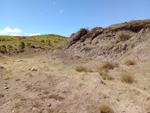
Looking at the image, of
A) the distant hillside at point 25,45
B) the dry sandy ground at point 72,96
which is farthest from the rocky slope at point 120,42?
the distant hillside at point 25,45

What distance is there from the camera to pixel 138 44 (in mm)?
12312

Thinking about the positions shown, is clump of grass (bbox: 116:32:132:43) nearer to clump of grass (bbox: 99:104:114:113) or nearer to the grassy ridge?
clump of grass (bbox: 99:104:114:113)

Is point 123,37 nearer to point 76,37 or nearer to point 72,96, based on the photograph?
point 76,37

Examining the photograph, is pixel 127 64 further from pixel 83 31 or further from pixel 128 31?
pixel 83 31

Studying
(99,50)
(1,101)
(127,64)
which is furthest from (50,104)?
(99,50)

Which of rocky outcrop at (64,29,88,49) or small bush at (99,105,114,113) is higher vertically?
rocky outcrop at (64,29,88,49)

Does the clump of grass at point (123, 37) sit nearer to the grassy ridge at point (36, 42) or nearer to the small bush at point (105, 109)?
the small bush at point (105, 109)

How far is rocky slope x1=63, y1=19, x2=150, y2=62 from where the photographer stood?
1141 centimetres

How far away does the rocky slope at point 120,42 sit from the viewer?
1141 centimetres

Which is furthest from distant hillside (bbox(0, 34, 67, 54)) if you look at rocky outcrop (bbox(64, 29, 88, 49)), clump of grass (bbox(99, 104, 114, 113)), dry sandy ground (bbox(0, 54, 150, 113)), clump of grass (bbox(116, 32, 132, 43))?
clump of grass (bbox(99, 104, 114, 113))

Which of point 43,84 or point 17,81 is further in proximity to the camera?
point 17,81

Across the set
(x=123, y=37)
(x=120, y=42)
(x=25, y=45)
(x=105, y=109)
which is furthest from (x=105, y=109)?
(x=25, y=45)

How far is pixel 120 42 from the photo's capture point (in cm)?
1431

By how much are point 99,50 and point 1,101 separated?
12085 mm
